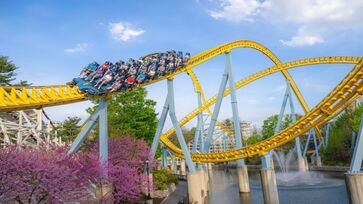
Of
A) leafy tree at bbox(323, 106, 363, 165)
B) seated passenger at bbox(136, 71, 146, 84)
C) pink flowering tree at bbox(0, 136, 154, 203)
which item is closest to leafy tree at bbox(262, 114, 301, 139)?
leafy tree at bbox(323, 106, 363, 165)

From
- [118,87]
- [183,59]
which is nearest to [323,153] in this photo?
[183,59]

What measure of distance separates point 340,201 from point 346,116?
30544mm

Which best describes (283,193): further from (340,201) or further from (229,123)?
(229,123)

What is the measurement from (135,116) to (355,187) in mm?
21303

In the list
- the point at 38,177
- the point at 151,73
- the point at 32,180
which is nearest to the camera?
the point at 38,177

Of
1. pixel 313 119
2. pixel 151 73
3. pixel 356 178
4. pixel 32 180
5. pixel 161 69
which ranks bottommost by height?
pixel 356 178

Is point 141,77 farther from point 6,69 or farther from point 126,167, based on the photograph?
point 6,69

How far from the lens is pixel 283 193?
20312 mm

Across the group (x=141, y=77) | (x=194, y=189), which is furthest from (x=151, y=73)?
(x=194, y=189)

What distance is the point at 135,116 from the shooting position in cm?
2897

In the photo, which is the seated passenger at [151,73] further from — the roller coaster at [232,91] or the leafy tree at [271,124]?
the leafy tree at [271,124]

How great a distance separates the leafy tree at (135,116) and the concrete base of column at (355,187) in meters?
20.0

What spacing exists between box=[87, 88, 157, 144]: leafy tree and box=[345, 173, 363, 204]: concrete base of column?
20.0m

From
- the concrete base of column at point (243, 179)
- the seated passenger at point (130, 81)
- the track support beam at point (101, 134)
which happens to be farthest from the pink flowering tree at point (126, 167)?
the concrete base of column at point (243, 179)
